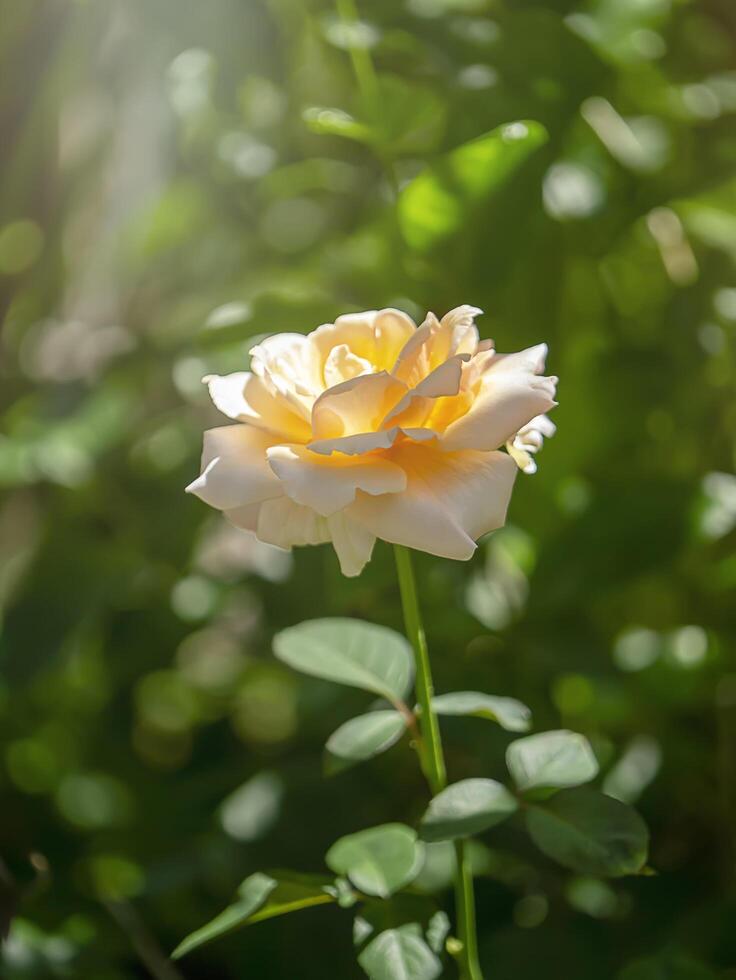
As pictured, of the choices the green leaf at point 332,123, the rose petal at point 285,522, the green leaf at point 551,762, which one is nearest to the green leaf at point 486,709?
the green leaf at point 551,762

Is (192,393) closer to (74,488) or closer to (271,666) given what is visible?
(74,488)

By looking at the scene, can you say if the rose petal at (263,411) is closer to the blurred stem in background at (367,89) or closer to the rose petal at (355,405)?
the rose petal at (355,405)

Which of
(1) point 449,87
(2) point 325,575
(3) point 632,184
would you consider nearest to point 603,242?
(3) point 632,184

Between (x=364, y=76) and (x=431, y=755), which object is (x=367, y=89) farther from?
(x=431, y=755)

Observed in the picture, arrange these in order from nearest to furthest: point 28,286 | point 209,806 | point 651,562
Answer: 1. point 651,562
2. point 209,806
3. point 28,286

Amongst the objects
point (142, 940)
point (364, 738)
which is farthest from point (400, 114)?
point (142, 940)
